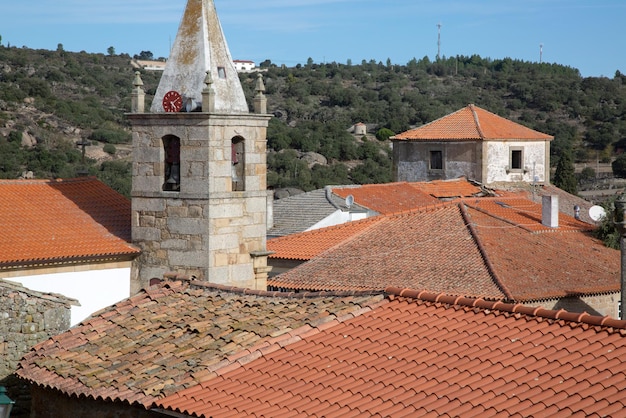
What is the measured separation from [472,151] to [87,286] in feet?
74.9

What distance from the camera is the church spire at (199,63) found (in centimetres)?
1753

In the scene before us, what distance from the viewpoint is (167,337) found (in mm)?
10812

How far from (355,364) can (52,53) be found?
6356cm

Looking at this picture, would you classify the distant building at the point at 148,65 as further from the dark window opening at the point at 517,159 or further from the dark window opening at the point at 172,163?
the dark window opening at the point at 172,163

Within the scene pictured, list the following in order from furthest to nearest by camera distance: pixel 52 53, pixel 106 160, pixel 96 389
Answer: pixel 52 53 < pixel 106 160 < pixel 96 389

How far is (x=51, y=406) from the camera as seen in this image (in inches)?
419

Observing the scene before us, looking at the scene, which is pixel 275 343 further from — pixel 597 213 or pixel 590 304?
pixel 597 213

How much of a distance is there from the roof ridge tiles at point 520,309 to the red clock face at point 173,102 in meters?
7.87

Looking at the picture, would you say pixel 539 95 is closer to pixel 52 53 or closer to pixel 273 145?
pixel 273 145

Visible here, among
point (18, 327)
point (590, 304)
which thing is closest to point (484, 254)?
point (590, 304)

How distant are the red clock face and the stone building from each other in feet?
71.2

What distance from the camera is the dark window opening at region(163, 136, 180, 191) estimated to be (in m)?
17.5

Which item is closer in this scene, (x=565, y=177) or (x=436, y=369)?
(x=436, y=369)

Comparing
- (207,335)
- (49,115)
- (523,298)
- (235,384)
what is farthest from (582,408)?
(49,115)
